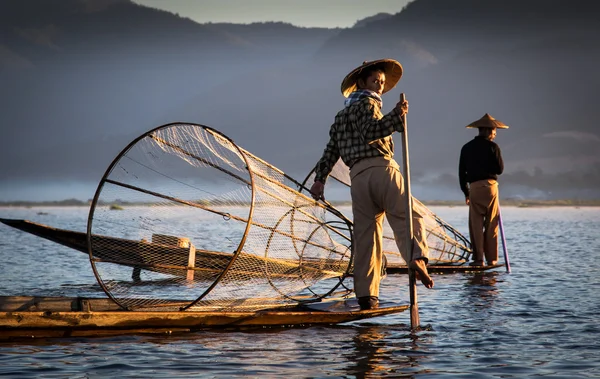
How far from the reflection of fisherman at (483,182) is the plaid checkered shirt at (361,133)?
196 inches

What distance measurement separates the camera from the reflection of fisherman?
1232 centimetres

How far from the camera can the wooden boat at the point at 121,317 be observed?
679 centimetres

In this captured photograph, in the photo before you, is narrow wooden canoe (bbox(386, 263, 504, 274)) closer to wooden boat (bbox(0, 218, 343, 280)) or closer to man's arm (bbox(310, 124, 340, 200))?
wooden boat (bbox(0, 218, 343, 280))

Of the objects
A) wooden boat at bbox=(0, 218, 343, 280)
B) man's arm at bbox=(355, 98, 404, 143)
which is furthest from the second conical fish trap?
man's arm at bbox=(355, 98, 404, 143)

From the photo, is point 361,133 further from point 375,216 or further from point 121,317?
point 121,317

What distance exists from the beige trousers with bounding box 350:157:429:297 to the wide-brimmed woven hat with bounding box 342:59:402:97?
77cm

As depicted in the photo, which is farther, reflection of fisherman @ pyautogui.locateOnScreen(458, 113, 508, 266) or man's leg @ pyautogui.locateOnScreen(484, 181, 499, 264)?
man's leg @ pyautogui.locateOnScreen(484, 181, 499, 264)

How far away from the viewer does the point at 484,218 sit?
12828 millimetres

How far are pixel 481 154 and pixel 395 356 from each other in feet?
20.8

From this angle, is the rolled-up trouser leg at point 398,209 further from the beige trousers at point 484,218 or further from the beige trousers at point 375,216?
the beige trousers at point 484,218

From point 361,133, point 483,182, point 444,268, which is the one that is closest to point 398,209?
point 361,133

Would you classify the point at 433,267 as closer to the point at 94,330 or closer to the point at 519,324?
the point at 519,324

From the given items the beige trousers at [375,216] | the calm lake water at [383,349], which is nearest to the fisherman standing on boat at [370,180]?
the beige trousers at [375,216]

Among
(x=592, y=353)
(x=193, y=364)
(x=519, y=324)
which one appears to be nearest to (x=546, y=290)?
(x=519, y=324)
